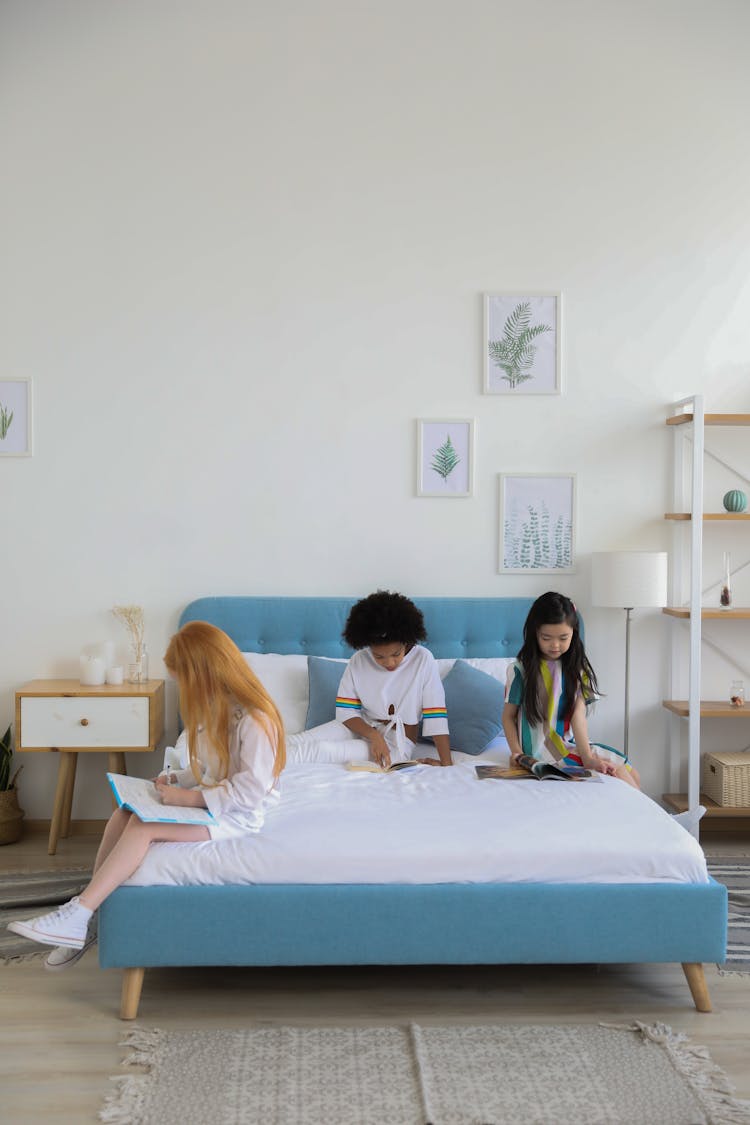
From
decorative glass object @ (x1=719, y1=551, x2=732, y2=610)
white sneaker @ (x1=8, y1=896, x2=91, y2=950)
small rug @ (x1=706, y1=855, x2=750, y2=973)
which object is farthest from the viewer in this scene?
decorative glass object @ (x1=719, y1=551, x2=732, y2=610)

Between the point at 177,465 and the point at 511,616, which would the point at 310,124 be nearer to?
the point at 177,465

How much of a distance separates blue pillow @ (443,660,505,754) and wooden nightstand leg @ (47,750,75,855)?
A: 4.80ft

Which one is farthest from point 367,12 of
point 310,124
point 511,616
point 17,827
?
point 17,827

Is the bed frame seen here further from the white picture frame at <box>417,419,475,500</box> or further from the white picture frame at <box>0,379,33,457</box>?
the white picture frame at <box>0,379,33,457</box>

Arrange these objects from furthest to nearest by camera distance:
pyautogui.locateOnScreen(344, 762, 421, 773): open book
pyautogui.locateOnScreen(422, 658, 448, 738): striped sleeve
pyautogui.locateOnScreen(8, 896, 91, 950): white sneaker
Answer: pyautogui.locateOnScreen(422, 658, 448, 738): striped sleeve → pyautogui.locateOnScreen(344, 762, 421, 773): open book → pyautogui.locateOnScreen(8, 896, 91, 950): white sneaker

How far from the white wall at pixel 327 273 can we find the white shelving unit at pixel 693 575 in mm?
126

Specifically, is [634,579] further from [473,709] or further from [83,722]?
[83,722]

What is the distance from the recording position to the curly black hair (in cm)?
370

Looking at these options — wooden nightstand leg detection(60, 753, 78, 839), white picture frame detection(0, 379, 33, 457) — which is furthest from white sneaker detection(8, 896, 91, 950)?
white picture frame detection(0, 379, 33, 457)

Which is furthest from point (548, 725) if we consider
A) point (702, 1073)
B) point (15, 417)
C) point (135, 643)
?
point (15, 417)

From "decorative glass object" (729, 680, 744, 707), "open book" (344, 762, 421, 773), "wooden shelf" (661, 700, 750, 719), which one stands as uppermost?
"decorative glass object" (729, 680, 744, 707)

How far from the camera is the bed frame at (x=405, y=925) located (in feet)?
8.64

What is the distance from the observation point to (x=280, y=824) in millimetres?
2787

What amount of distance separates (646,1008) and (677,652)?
1.94 m
